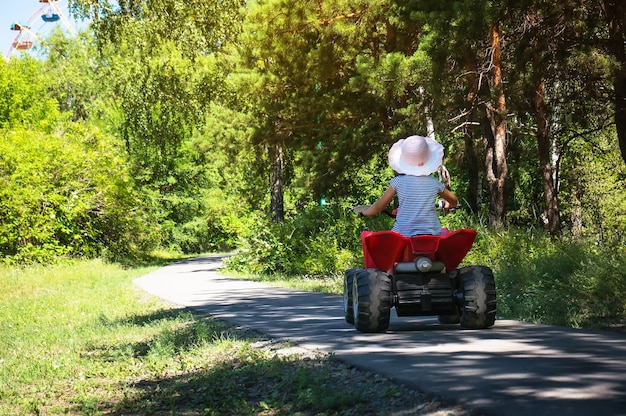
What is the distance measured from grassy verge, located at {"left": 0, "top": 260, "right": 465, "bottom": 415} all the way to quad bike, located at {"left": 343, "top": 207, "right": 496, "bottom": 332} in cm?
97

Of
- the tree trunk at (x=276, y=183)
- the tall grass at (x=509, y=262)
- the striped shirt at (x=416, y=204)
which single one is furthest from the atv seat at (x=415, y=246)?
the tree trunk at (x=276, y=183)

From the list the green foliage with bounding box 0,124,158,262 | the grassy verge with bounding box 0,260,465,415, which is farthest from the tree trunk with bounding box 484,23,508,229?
the green foliage with bounding box 0,124,158,262

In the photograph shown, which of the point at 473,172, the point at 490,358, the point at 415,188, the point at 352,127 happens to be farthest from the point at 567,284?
the point at 473,172

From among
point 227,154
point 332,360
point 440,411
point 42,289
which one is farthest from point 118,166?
point 440,411

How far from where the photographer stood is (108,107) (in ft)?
201

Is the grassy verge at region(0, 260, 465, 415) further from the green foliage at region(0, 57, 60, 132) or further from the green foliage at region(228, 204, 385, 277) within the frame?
the green foliage at region(0, 57, 60, 132)

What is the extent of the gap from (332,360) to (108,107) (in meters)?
57.0

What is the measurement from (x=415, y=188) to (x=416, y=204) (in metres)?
0.16

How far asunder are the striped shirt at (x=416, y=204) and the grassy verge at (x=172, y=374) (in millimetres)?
1751

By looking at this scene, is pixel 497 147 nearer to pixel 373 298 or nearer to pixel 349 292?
pixel 349 292

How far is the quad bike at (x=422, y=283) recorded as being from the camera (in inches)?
320

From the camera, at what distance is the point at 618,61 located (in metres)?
14.8

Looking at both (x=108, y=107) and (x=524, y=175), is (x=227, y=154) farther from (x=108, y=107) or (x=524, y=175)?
(x=108, y=107)

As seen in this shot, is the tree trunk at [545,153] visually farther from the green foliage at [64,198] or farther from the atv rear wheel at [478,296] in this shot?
the atv rear wheel at [478,296]
